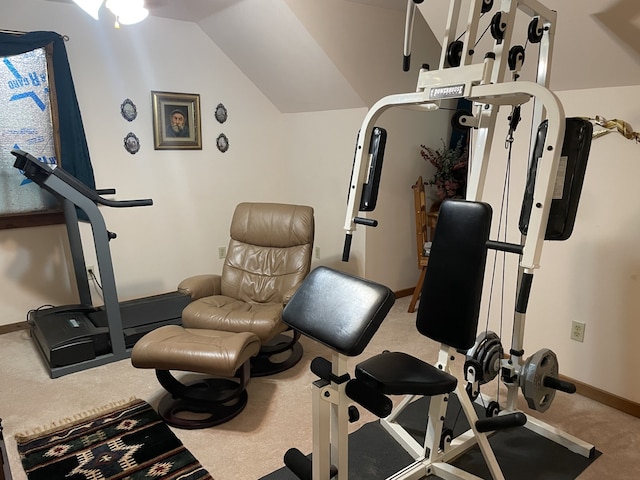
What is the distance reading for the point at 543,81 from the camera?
1.83 m

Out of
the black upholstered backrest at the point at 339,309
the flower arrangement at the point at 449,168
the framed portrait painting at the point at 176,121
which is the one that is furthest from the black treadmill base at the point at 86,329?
the flower arrangement at the point at 449,168

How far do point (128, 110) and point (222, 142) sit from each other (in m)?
0.79

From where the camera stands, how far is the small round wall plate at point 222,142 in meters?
4.12

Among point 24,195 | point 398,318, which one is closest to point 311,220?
point 398,318

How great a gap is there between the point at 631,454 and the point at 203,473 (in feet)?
6.11

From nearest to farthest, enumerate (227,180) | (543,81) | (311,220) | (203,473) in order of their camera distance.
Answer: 1. (543,81)
2. (203,473)
3. (311,220)
4. (227,180)

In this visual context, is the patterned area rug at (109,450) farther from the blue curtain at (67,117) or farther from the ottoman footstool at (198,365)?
the blue curtain at (67,117)

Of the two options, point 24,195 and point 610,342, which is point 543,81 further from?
point 24,195

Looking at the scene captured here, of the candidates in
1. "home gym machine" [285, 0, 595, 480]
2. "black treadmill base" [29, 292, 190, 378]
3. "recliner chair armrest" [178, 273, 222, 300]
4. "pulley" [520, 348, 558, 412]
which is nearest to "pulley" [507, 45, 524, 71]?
"home gym machine" [285, 0, 595, 480]

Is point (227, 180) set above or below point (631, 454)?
above

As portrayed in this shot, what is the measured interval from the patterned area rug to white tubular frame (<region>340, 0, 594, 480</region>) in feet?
2.87

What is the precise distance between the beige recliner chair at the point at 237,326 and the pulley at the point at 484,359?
1055 millimetres

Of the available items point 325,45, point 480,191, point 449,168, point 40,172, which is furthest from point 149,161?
point 480,191

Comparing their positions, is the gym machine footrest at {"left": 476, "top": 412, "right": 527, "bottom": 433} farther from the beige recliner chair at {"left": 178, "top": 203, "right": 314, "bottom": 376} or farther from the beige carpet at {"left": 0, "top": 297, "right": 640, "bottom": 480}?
the beige recliner chair at {"left": 178, "top": 203, "right": 314, "bottom": 376}
